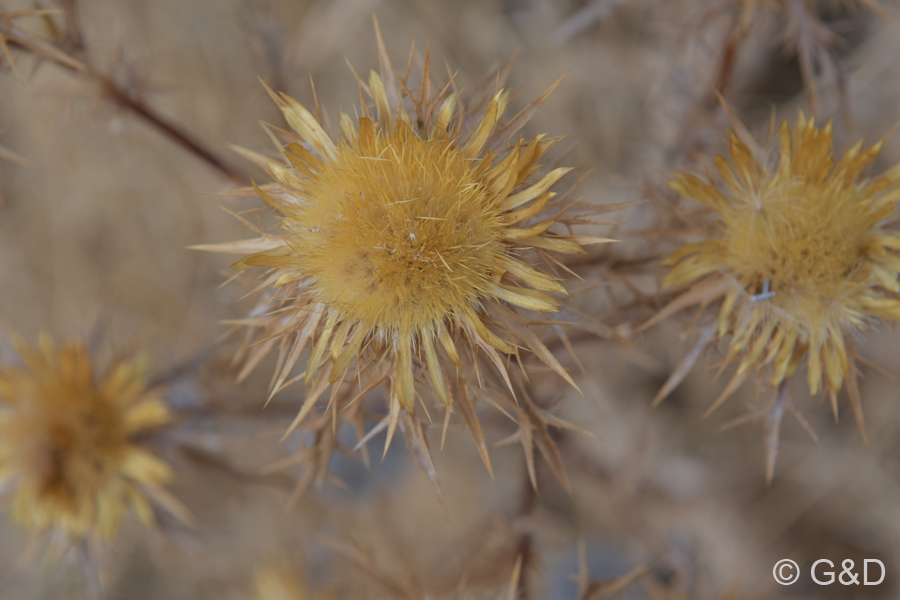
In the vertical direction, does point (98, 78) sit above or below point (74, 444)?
above

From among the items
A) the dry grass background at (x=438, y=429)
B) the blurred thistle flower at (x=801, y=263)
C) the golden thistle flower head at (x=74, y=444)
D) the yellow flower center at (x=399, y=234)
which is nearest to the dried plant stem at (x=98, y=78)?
the dry grass background at (x=438, y=429)

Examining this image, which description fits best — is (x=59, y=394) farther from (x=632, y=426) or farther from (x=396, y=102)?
(x=632, y=426)

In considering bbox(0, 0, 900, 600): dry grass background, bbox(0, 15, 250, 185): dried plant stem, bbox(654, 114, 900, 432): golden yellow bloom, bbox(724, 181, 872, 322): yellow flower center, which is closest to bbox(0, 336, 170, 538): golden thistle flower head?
bbox(0, 0, 900, 600): dry grass background

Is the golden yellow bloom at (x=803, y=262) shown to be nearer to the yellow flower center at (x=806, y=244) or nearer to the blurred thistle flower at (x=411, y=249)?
the yellow flower center at (x=806, y=244)

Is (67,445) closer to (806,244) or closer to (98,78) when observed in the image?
(98,78)

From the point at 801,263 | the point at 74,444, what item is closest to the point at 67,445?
the point at 74,444

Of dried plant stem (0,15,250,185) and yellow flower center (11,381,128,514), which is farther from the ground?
dried plant stem (0,15,250,185)

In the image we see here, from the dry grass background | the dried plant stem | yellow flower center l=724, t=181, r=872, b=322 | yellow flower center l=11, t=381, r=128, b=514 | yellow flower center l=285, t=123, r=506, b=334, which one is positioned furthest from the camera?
the dry grass background

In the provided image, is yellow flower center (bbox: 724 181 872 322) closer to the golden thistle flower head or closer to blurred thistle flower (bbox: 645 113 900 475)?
blurred thistle flower (bbox: 645 113 900 475)
